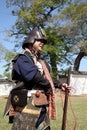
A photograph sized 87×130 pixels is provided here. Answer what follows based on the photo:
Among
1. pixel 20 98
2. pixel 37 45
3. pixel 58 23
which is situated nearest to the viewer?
pixel 20 98

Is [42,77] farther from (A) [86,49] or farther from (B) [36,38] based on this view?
(A) [86,49]

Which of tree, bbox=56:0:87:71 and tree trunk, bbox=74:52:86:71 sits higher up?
tree, bbox=56:0:87:71

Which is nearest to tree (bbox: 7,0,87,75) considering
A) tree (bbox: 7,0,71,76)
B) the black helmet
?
tree (bbox: 7,0,71,76)

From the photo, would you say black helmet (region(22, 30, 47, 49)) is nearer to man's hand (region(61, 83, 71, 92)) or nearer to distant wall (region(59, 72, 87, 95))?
man's hand (region(61, 83, 71, 92))

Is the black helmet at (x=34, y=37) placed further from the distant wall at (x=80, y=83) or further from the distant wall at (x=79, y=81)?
the distant wall at (x=80, y=83)

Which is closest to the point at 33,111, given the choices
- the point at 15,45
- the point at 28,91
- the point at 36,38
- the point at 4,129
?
the point at 28,91

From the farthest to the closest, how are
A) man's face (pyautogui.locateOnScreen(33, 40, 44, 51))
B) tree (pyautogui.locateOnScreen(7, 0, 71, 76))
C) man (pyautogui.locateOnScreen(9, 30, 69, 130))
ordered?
tree (pyautogui.locateOnScreen(7, 0, 71, 76)) < man's face (pyautogui.locateOnScreen(33, 40, 44, 51)) < man (pyautogui.locateOnScreen(9, 30, 69, 130))

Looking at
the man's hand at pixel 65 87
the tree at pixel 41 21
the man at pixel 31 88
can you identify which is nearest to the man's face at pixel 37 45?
the man at pixel 31 88

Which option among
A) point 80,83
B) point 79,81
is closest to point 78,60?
point 79,81

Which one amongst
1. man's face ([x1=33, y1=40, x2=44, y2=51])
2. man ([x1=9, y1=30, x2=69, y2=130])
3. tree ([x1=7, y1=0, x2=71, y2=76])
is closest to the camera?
man ([x1=9, y1=30, x2=69, y2=130])

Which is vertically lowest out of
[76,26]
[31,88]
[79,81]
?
[79,81]

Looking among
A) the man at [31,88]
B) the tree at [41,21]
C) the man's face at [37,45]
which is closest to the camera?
the man at [31,88]

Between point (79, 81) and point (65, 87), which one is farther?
point (79, 81)

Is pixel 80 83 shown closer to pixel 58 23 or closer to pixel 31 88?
pixel 58 23
